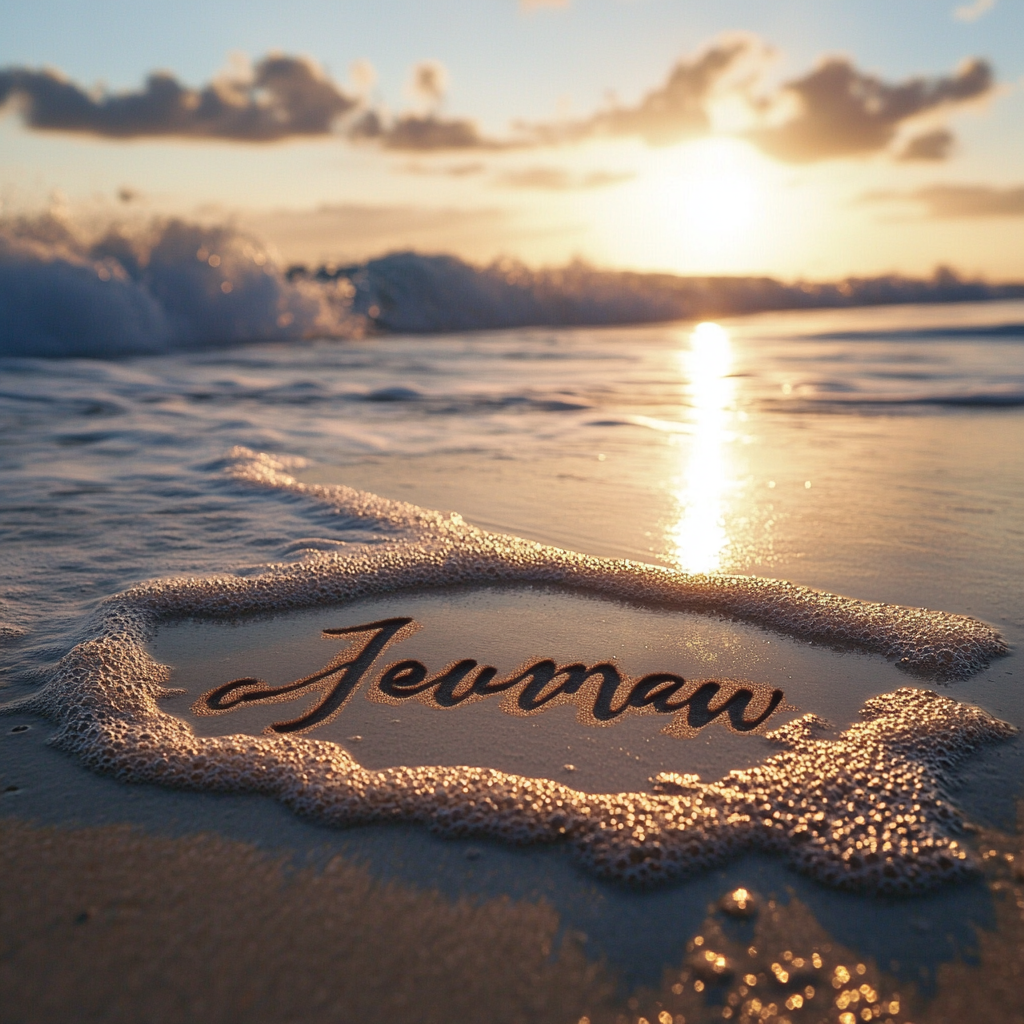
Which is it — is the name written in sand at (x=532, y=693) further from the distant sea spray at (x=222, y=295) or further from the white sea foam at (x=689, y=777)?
the distant sea spray at (x=222, y=295)

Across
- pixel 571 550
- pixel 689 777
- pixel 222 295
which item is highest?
pixel 222 295

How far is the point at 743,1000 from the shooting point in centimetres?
118

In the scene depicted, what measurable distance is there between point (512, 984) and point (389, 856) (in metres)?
0.39

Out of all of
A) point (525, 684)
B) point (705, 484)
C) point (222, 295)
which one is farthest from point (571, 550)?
point (222, 295)

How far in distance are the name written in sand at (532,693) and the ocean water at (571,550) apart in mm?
47

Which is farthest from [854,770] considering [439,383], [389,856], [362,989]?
[439,383]

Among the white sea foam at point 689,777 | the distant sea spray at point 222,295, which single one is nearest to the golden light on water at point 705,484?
the white sea foam at point 689,777

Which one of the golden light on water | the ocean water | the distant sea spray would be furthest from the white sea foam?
the distant sea spray

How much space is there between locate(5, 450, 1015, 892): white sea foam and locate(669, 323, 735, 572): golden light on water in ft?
1.69

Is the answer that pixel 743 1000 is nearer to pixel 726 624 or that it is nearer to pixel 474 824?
pixel 474 824

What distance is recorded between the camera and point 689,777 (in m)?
1.71

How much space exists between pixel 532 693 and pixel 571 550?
3.83 ft

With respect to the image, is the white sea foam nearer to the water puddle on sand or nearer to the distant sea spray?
the water puddle on sand

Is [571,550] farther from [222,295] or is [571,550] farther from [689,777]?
[222,295]
